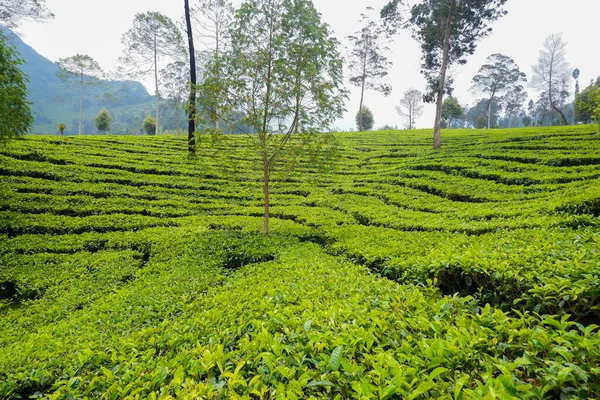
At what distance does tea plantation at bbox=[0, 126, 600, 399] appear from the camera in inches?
74.8

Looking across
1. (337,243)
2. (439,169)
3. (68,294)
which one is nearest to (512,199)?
(439,169)

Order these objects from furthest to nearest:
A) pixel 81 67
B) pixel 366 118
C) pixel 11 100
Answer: pixel 366 118 → pixel 81 67 → pixel 11 100

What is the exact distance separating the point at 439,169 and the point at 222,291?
12.0 meters

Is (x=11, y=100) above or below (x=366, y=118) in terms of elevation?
below

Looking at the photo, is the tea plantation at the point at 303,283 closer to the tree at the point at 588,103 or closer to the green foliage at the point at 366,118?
the tree at the point at 588,103

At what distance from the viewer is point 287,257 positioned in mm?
5828

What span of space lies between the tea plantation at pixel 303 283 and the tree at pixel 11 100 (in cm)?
215

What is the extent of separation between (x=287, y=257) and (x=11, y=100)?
857 centimetres

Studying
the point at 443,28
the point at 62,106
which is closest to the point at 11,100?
the point at 443,28

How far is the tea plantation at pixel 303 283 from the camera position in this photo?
1.90 m

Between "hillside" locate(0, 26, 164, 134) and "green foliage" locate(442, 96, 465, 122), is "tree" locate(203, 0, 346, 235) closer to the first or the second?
"green foliage" locate(442, 96, 465, 122)

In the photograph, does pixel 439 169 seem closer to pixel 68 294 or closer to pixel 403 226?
pixel 403 226

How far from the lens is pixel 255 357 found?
218cm

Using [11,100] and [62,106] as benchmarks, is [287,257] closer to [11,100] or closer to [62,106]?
[11,100]
